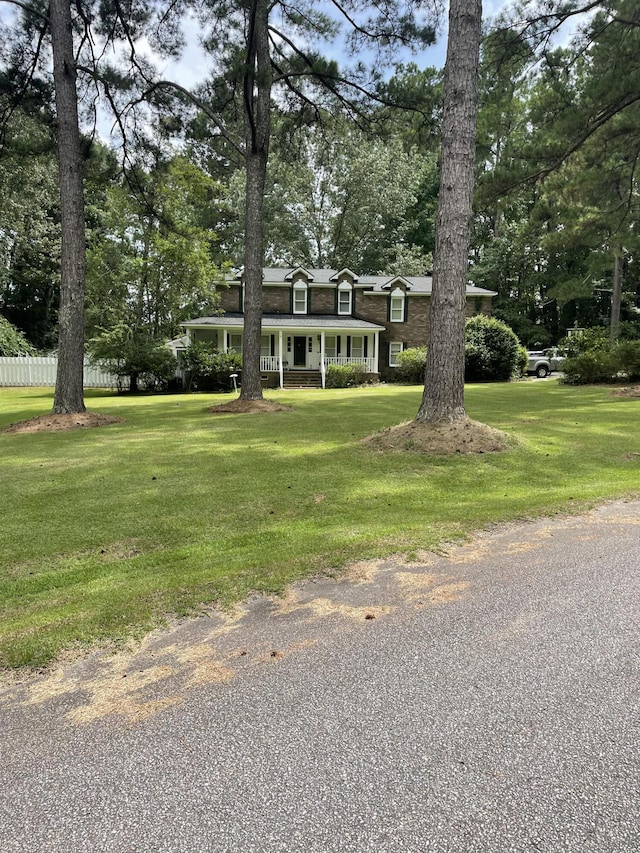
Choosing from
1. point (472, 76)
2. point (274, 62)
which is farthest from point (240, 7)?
point (472, 76)

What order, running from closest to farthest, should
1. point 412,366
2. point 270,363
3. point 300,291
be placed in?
point 412,366 < point 270,363 < point 300,291

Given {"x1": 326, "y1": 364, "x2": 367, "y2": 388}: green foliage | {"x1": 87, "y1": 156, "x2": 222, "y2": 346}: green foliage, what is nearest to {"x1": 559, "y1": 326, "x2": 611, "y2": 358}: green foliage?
{"x1": 326, "y1": 364, "x2": 367, "y2": 388}: green foliage

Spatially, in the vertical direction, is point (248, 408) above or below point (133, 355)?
below

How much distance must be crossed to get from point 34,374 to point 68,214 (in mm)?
16153

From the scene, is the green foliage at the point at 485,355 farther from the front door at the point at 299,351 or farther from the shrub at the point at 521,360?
the front door at the point at 299,351

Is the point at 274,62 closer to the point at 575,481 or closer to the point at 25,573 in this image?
the point at 575,481

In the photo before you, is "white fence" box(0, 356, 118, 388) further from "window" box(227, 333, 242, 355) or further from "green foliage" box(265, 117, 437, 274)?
"green foliage" box(265, 117, 437, 274)

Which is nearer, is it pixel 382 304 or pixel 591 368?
pixel 591 368

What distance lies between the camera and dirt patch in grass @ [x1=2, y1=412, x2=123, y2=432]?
440 inches

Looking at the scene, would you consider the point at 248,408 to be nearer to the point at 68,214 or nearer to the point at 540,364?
the point at 68,214

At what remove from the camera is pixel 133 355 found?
21188 millimetres

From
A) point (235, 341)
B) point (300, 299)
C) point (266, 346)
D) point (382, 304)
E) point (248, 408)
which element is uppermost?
point (300, 299)

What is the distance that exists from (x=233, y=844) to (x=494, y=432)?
7077 mm

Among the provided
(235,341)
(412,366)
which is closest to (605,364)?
(412,366)
